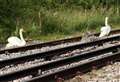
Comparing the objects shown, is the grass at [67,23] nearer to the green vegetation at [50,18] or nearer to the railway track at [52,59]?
the green vegetation at [50,18]

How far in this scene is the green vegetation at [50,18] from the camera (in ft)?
44.9

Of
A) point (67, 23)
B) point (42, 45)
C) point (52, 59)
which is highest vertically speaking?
point (52, 59)

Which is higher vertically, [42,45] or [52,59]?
[52,59]

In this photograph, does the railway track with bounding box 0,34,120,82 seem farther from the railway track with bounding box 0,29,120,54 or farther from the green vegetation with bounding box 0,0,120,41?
the green vegetation with bounding box 0,0,120,41

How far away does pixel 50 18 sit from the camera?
14.8 meters

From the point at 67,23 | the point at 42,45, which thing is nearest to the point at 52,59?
the point at 42,45

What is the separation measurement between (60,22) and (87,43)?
381 cm

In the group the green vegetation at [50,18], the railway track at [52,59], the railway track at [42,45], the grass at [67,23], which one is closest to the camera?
the railway track at [52,59]

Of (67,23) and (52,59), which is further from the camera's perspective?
(67,23)

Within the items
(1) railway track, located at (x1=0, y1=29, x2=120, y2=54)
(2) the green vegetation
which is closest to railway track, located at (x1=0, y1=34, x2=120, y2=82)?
(1) railway track, located at (x1=0, y1=29, x2=120, y2=54)

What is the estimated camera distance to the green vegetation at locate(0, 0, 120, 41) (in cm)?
1368

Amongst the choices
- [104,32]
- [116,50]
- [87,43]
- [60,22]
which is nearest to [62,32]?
[60,22]

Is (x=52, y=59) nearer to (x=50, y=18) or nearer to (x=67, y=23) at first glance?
(x=50, y=18)

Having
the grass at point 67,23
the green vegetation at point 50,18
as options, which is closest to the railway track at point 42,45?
the grass at point 67,23
